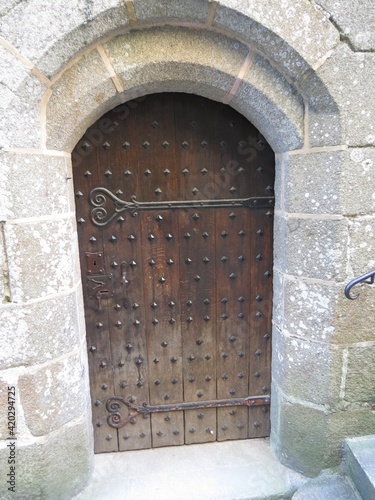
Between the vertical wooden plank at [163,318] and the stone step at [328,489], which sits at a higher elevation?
the vertical wooden plank at [163,318]

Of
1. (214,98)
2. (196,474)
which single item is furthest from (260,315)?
(214,98)

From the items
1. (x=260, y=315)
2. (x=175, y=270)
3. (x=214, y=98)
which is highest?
(x=214, y=98)

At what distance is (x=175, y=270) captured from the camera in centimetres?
177

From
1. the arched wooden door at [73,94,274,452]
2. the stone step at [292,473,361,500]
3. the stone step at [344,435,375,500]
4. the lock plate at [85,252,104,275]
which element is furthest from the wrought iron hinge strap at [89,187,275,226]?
the stone step at [292,473,361,500]

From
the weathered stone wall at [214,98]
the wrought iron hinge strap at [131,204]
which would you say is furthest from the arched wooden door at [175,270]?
the weathered stone wall at [214,98]

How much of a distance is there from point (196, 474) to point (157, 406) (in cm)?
39

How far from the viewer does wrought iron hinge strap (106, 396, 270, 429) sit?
6.14ft

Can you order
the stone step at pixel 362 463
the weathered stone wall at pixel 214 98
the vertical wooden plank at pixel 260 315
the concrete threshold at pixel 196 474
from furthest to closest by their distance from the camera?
1. the vertical wooden plank at pixel 260 315
2. the concrete threshold at pixel 196 474
3. the stone step at pixel 362 463
4. the weathered stone wall at pixel 214 98

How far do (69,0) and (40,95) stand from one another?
0.34m

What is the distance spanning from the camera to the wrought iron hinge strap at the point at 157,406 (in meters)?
1.87

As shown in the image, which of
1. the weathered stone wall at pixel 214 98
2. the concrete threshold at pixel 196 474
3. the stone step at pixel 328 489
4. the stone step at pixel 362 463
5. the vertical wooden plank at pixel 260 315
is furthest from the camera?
the vertical wooden plank at pixel 260 315

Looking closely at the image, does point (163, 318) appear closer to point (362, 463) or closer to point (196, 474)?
point (196, 474)

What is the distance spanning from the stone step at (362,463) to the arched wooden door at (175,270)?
1.51ft

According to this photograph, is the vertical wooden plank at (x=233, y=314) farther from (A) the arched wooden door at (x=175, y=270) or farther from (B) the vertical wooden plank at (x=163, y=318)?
(B) the vertical wooden plank at (x=163, y=318)
